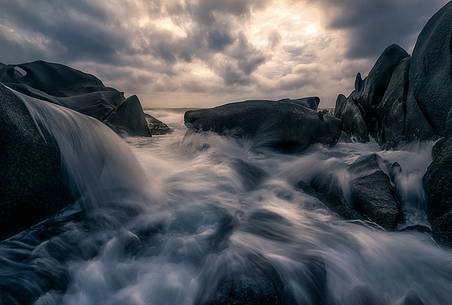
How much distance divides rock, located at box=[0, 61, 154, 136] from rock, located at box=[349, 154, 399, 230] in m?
8.48

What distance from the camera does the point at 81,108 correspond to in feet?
35.0

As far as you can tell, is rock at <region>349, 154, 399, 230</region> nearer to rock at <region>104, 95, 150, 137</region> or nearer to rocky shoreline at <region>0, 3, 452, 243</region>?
rocky shoreline at <region>0, 3, 452, 243</region>

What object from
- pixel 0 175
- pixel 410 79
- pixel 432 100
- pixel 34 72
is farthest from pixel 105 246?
pixel 34 72

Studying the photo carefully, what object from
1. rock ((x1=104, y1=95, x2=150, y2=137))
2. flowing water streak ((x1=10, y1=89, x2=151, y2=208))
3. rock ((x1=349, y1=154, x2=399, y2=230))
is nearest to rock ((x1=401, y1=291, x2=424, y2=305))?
rock ((x1=349, y1=154, x2=399, y2=230))

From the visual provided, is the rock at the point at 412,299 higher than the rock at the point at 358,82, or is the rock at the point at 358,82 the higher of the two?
the rock at the point at 358,82

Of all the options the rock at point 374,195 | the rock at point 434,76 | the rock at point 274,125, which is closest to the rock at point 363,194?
the rock at point 374,195

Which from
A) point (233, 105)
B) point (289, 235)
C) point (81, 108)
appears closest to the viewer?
point (289, 235)

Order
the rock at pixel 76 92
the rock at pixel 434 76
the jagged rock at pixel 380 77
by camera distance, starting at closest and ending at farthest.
Result: 1. the rock at pixel 434 76
2. the jagged rock at pixel 380 77
3. the rock at pixel 76 92

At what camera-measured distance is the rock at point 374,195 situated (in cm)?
375

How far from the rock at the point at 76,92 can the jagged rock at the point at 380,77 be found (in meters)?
8.38

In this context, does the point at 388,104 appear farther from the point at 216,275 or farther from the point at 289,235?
the point at 216,275

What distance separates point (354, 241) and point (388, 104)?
6054mm

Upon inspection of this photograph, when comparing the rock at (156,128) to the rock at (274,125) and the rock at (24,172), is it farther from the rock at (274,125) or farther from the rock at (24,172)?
the rock at (24,172)

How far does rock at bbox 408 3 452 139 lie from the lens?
17.8 ft
